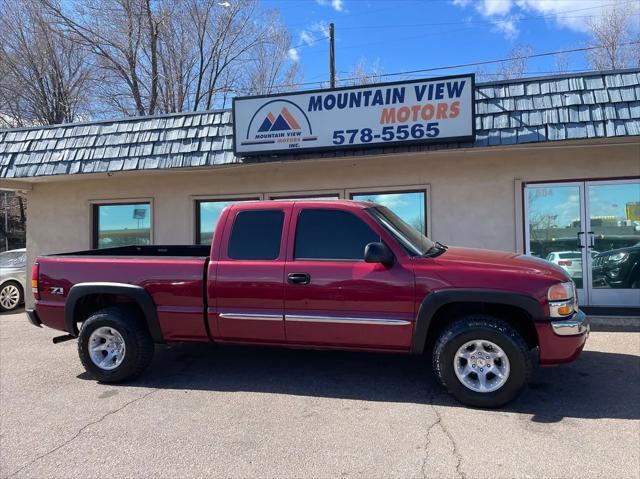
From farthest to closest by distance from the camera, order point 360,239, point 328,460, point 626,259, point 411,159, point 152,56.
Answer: point 152,56, point 411,159, point 626,259, point 360,239, point 328,460

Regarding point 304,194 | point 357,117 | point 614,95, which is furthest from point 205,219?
point 614,95

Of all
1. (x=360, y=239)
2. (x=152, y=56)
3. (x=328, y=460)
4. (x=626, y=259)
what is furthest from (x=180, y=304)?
(x=152, y=56)

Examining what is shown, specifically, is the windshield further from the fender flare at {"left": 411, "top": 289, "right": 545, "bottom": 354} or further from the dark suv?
the dark suv

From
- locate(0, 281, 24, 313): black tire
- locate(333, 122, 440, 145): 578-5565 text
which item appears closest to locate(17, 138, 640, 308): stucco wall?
locate(333, 122, 440, 145): 578-5565 text

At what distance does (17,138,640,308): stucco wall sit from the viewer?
7766 mm

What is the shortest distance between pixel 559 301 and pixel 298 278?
7.74ft

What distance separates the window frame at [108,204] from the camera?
968 cm

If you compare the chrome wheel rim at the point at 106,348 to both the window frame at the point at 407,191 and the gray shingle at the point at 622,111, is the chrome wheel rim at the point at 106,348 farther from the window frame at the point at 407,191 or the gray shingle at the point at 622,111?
the gray shingle at the point at 622,111

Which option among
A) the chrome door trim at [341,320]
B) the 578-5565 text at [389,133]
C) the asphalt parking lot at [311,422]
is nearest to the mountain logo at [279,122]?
the 578-5565 text at [389,133]

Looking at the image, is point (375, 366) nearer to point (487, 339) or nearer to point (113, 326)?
point (487, 339)

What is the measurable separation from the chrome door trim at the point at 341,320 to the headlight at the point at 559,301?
48.8 inches

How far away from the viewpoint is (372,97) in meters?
7.56

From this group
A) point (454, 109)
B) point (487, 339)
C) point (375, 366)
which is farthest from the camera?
point (454, 109)

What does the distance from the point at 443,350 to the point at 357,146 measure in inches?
164
